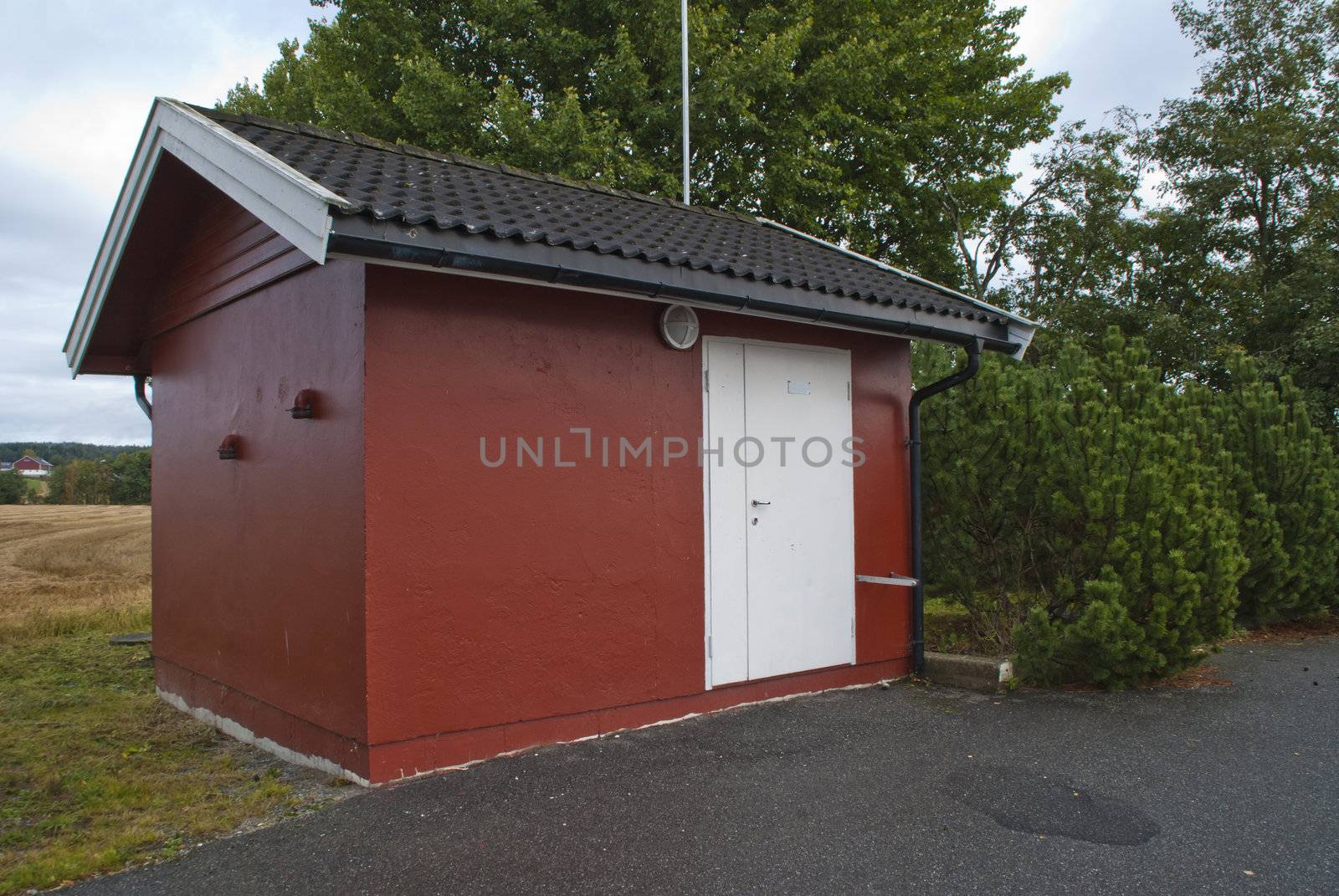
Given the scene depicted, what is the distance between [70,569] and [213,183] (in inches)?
477

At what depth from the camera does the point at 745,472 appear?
574cm

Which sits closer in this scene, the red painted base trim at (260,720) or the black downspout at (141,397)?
the red painted base trim at (260,720)

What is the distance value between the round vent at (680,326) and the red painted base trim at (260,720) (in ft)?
8.94

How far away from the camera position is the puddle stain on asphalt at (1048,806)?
3.64m

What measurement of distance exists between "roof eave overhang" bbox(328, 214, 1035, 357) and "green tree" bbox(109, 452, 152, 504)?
17.3 m

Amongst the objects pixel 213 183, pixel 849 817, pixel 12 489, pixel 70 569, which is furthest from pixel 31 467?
pixel 849 817

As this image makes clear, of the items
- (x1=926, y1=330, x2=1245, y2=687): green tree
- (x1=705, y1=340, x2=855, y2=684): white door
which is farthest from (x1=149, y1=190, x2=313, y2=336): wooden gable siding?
(x1=926, y1=330, x2=1245, y2=687): green tree

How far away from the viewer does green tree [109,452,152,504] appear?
1945 cm

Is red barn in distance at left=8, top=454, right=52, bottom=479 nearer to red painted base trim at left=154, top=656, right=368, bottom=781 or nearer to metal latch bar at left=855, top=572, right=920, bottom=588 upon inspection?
red painted base trim at left=154, top=656, right=368, bottom=781

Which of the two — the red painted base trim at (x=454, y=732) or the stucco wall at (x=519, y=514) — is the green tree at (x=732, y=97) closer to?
the stucco wall at (x=519, y=514)

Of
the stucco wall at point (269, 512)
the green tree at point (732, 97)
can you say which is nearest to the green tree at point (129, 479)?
the green tree at point (732, 97)

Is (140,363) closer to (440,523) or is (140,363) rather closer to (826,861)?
(440,523)

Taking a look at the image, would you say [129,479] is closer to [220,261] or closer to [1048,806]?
[220,261]

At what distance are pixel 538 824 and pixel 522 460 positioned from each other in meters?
1.82
